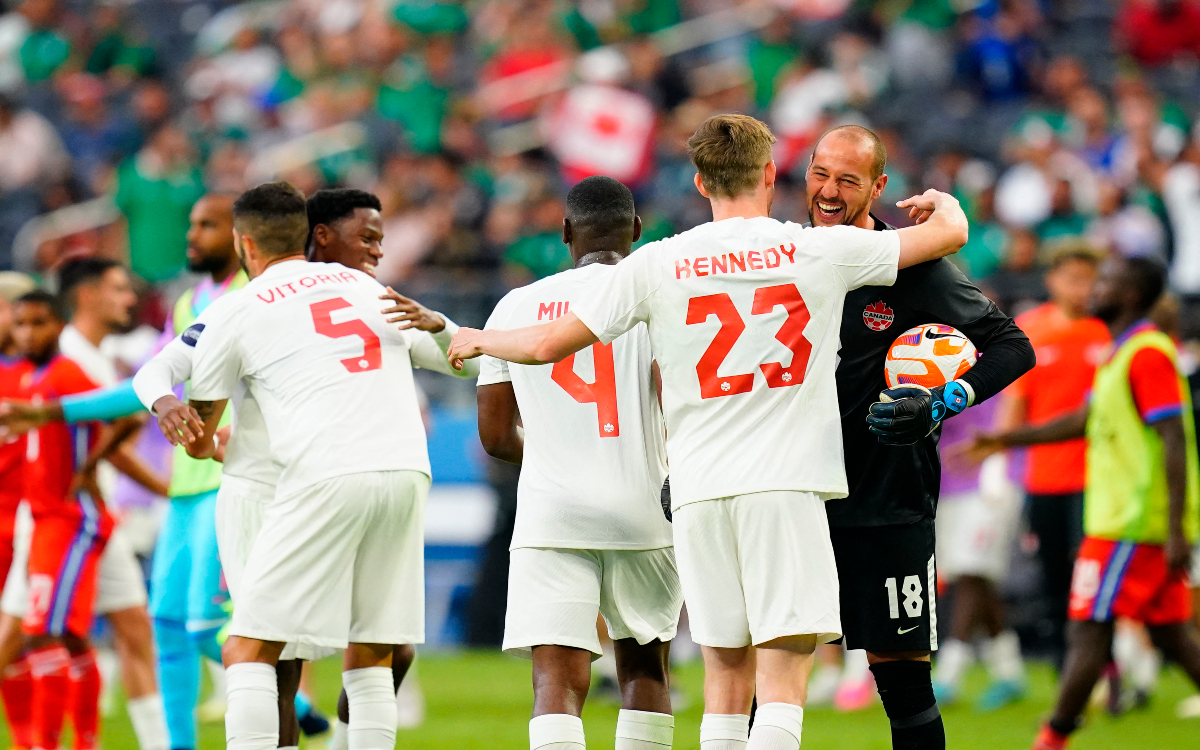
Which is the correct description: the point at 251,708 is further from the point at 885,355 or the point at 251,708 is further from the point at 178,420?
the point at 885,355

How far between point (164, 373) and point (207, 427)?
30 centimetres

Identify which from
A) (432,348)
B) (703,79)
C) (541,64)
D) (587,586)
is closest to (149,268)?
(541,64)

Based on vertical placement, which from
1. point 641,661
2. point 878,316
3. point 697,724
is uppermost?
point 878,316

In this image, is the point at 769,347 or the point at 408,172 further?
the point at 408,172

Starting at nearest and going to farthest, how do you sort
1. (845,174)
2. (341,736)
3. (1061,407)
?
(845,174) → (341,736) → (1061,407)

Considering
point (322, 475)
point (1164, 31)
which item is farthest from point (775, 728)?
point (1164, 31)

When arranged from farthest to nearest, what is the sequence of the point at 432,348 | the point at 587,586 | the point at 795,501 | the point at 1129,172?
1. the point at 1129,172
2. the point at 432,348
3. the point at 587,586
4. the point at 795,501

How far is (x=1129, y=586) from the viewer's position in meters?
7.52

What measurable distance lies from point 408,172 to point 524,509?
11478 millimetres

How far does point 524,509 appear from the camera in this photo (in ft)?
17.7

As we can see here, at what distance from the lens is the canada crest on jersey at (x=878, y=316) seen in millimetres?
5305

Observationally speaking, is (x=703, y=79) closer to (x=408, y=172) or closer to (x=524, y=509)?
(x=408, y=172)

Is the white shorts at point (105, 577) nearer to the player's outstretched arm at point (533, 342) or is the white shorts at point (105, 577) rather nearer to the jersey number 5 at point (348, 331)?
the jersey number 5 at point (348, 331)

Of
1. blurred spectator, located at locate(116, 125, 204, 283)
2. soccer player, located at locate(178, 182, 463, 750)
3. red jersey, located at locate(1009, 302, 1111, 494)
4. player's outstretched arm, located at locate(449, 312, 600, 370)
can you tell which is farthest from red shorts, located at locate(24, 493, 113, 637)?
blurred spectator, located at locate(116, 125, 204, 283)
